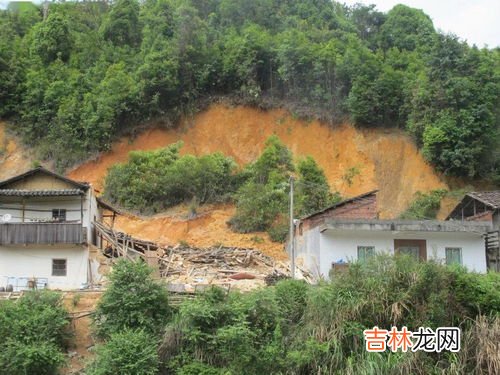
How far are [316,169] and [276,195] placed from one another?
3477 mm

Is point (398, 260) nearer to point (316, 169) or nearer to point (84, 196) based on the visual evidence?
point (84, 196)

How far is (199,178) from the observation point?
129 feet

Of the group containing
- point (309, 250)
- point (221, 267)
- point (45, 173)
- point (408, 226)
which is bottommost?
point (221, 267)

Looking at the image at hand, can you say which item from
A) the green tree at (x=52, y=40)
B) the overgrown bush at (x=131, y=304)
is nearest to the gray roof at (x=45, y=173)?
the overgrown bush at (x=131, y=304)

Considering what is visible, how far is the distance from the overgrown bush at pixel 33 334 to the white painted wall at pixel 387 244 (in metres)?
10.7

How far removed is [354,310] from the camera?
20.9 meters

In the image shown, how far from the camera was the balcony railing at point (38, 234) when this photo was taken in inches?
1098

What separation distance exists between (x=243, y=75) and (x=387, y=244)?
2109 cm

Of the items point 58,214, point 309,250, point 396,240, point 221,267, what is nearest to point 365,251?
point 396,240


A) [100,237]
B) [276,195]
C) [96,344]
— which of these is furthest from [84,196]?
[276,195]

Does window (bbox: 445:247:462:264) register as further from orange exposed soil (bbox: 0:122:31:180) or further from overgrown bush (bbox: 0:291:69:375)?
orange exposed soil (bbox: 0:122:31:180)

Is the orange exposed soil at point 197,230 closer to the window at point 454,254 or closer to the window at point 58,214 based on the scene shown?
the window at point 58,214

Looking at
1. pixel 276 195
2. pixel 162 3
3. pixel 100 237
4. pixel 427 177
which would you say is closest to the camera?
pixel 100 237

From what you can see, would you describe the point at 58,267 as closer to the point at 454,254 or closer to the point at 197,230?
the point at 197,230
